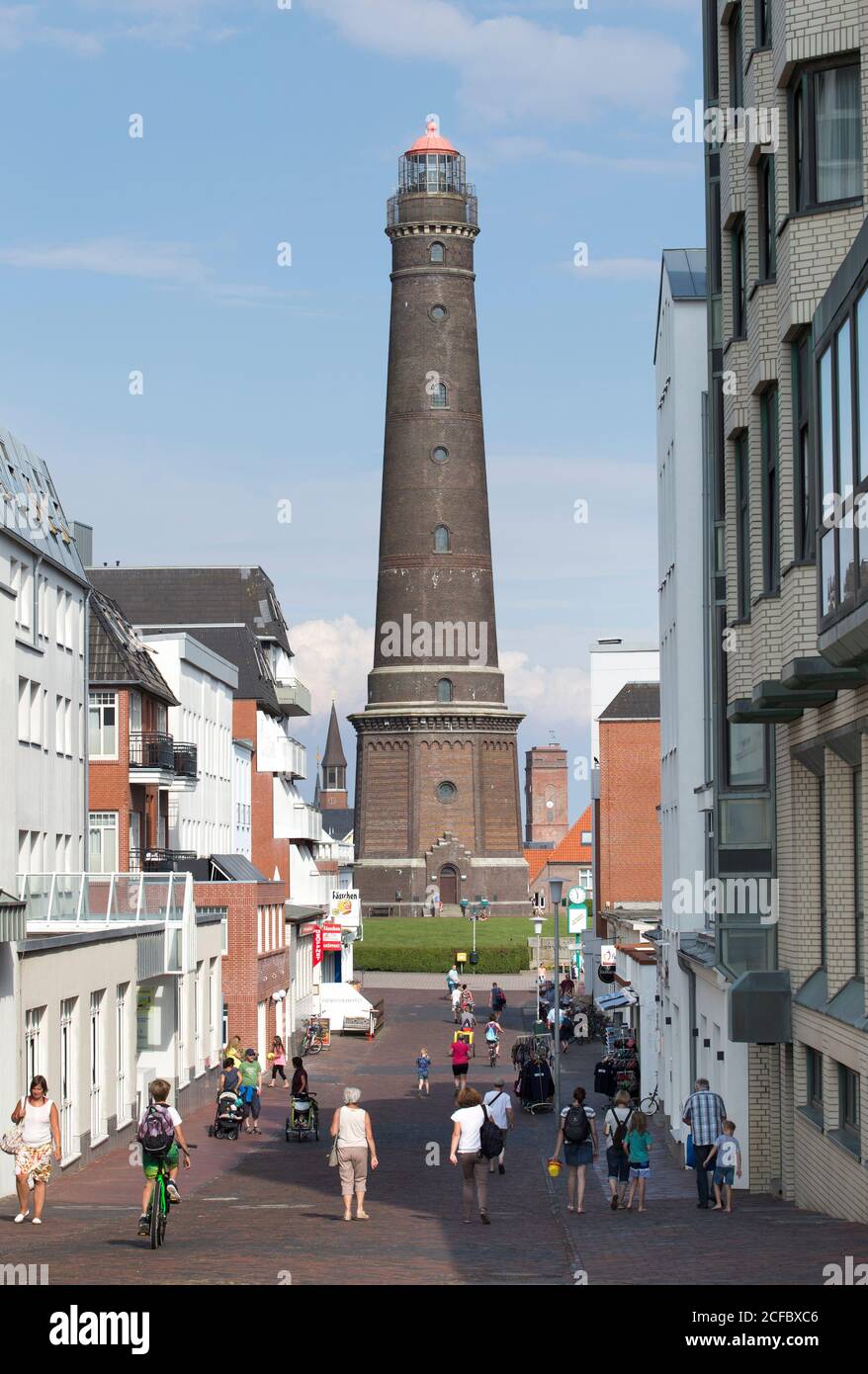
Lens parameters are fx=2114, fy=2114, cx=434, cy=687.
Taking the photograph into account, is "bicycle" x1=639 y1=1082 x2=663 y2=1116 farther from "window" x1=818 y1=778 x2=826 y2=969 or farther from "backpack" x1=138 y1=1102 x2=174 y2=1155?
"backpack" x1=138 y1=1102 x2=174 y2=1155

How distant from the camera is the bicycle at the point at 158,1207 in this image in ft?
60.3

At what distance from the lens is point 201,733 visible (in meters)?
58.3

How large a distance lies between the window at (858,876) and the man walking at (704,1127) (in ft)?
11.5

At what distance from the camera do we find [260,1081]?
165 feet

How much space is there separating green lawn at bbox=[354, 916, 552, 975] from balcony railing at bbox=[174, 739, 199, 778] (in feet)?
137

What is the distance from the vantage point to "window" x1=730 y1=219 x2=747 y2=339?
28.1 m

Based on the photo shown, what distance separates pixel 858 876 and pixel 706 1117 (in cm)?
463

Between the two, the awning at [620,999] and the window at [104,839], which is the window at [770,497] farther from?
the awning at [620,999]

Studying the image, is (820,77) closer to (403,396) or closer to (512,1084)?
(512,1084)

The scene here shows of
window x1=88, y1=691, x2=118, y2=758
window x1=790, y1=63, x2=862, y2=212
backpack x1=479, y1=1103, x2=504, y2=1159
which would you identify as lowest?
backpack x1=479, y1=1103, x2=504, y2=1159

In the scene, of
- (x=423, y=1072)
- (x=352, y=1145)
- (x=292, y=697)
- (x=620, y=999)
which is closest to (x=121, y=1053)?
(x=352, y=1145)

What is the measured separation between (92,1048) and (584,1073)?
2376 centimetres

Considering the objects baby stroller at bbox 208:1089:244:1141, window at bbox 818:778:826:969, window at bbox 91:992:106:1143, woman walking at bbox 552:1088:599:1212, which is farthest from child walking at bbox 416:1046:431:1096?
window at bbox 818:778:826:969

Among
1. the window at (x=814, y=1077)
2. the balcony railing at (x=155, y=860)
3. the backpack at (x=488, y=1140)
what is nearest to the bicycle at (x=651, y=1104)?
the balcony railing at (x=155, y=860)
